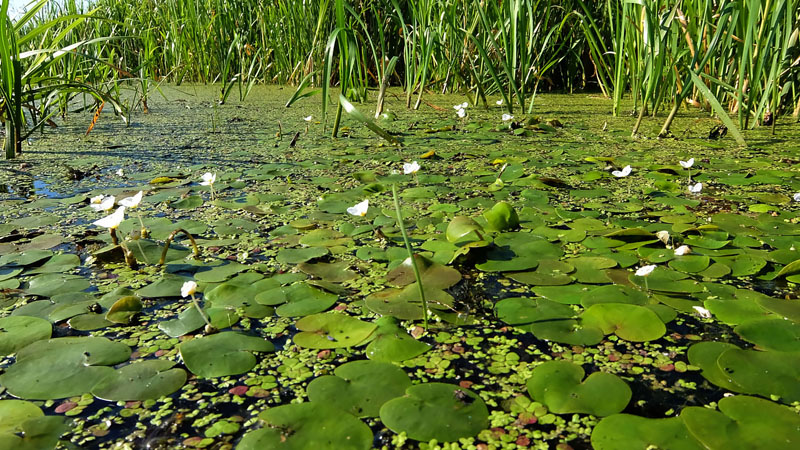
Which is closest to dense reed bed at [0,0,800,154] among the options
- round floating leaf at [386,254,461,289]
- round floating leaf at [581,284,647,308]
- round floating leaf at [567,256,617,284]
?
round floating leaf at [386,254,461,289]

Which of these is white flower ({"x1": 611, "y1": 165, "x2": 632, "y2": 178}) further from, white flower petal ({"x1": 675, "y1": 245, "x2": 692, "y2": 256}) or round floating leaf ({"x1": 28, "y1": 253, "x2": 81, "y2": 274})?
round floating leaf ({"x1": 28, "y1": 253, "x2": 81, "y2": 274})

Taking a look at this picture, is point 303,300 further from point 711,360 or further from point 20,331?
point 711,360

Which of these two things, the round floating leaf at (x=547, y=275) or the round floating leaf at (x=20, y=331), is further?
the round floating leaf at (x=547, y=275)

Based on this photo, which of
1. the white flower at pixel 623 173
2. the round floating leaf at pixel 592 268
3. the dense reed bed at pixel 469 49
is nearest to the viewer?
the round floating leaf at pixel 592 268

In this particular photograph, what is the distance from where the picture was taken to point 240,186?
5.62ft

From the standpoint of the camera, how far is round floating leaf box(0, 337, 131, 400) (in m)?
0.71

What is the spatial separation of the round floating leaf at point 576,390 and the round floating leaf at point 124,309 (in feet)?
2.10

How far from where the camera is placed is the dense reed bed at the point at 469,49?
2037 millimetres

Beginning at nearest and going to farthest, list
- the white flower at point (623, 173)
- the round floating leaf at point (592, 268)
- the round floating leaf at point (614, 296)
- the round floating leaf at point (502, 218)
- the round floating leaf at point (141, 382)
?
the round floating leaf at point (141, 382) → the round floating leaf at point (614, 296) → the round floating leaf at point (592, 268) → the round floating leaf at point (502, 218) → the white flower at point (623, 173)

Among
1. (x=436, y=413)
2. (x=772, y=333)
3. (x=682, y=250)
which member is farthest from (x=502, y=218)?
(x=436, y=413)

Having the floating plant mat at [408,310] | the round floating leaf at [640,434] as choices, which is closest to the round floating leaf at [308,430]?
the floating plant mat at [408,310]

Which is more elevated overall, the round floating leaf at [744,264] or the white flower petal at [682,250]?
the white flower petal at [682,250]

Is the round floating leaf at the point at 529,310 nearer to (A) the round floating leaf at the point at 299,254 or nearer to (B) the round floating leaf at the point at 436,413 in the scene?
(B) the round floating leaf at the point at 436,413

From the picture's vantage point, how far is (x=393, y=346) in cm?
80
